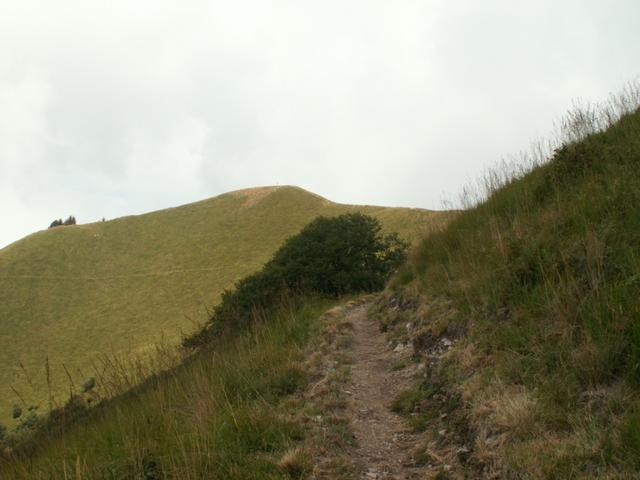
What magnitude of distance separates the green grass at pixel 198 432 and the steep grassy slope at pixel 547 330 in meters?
1.52

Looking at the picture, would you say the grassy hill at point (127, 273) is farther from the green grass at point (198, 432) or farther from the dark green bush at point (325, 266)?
the green grass at point (198, 432)

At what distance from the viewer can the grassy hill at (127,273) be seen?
4544cm

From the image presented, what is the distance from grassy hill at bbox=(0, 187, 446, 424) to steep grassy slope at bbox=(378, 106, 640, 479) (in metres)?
33.6

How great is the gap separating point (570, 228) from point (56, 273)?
228 feet

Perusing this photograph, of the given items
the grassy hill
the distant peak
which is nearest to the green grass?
the grassy hill

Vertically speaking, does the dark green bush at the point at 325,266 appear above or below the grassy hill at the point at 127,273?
below

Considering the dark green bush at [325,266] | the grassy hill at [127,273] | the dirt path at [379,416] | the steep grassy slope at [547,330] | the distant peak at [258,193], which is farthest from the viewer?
the distant peak at [258,193]

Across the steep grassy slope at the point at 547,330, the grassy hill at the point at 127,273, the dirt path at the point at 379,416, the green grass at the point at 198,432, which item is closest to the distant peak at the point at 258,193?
the grassy hill at the point at 127,273

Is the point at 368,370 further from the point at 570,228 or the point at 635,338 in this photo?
the point at 635,338

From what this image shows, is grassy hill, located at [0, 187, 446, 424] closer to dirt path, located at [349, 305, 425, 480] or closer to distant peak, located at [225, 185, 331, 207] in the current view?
distant peak, located at [225, 185, 331, 207]

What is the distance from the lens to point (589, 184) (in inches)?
255

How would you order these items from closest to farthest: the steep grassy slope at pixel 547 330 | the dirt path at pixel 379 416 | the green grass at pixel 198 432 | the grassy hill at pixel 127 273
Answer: the steep grassy slope at pixel 547 330
the green grass at pixel 198 432
the dirt path at pixel 379 416
the grassy hill at pixel 127 273

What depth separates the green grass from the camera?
13.2 feet

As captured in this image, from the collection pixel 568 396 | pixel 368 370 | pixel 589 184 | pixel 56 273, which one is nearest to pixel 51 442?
pixel 368 370
